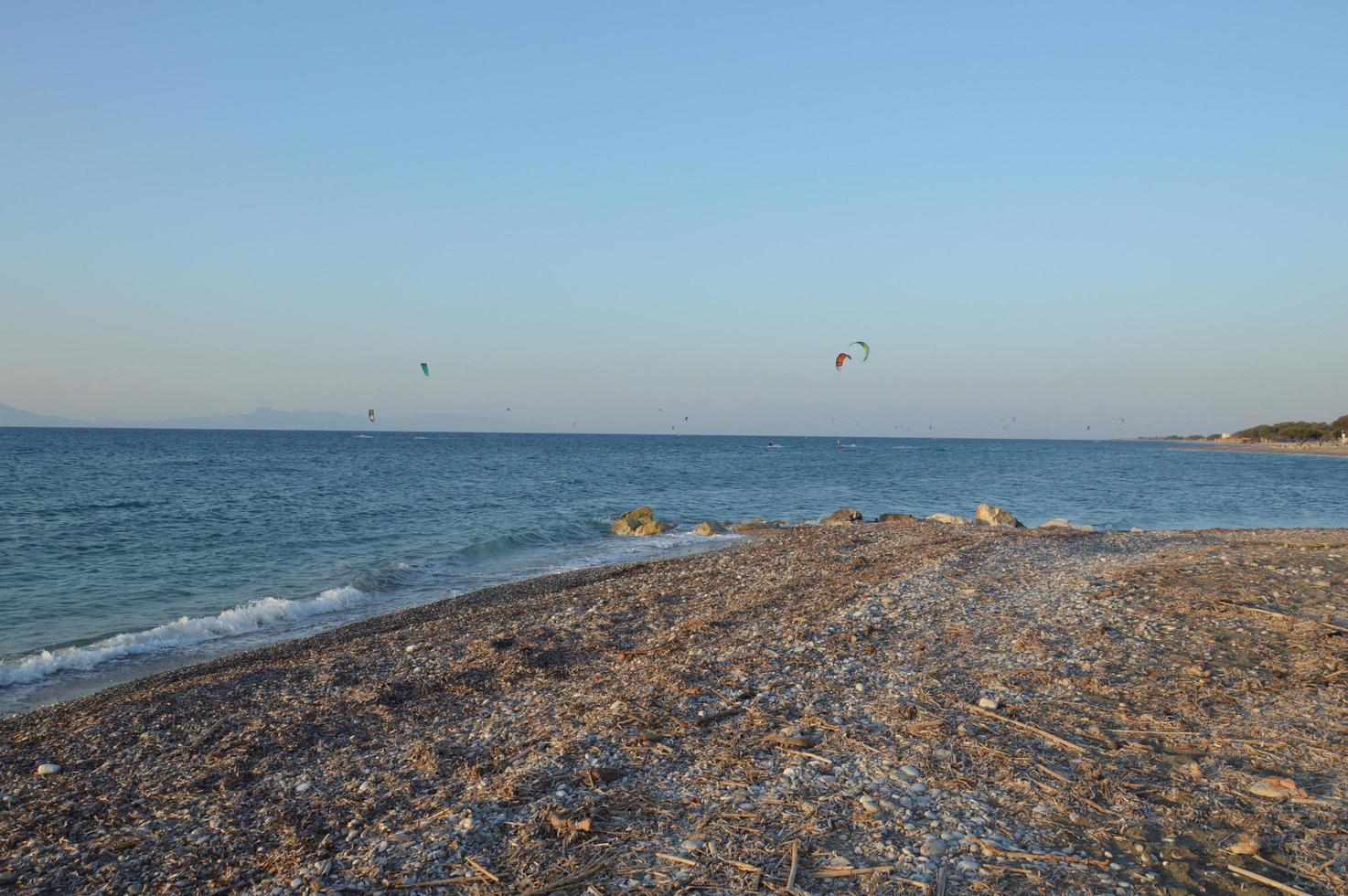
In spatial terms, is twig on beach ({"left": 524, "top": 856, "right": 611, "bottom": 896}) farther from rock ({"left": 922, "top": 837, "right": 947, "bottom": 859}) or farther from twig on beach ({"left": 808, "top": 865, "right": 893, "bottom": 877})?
rock ({"left": 922, "top": 837, "right": 947, "bottom": 859})

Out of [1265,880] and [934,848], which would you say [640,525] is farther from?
[1265,880]

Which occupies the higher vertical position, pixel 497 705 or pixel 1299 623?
pixel 1299 623

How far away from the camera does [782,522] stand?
33.2m

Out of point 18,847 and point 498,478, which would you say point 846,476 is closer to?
point 498,478

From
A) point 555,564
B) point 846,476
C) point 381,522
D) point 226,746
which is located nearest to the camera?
point 226,746

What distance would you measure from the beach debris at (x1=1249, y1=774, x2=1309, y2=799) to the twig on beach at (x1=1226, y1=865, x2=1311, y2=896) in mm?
1254

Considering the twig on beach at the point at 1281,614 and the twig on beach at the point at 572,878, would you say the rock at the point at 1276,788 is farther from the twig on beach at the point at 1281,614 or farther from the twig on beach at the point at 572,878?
the twig on beach at the point at 1281,614

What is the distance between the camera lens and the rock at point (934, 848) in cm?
483

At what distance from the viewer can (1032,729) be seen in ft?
22.2

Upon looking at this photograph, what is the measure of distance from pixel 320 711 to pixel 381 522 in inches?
967

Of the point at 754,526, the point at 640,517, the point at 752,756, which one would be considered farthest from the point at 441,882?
the point at 640,517

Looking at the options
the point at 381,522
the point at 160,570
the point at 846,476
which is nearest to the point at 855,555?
the point at 160,570

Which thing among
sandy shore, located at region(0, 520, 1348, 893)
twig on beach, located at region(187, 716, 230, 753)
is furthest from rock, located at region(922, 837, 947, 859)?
twig on beach, located at region(187, 716, 230, 753)

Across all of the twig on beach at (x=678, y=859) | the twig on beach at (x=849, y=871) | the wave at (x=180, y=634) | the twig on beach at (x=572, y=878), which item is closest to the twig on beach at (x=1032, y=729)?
the twig on beach at (x=849, y=871)
